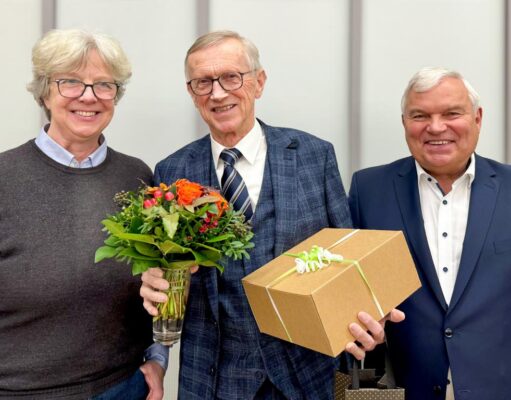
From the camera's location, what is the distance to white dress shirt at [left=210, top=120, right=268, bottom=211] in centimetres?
183

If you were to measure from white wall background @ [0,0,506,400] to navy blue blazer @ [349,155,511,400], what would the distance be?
841mm

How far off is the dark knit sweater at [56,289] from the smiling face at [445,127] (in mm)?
1169

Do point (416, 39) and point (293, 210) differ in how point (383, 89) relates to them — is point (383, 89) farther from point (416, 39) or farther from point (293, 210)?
point (293, 210)

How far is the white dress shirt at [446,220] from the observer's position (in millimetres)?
1868

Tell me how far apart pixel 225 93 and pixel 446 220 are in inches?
36.5

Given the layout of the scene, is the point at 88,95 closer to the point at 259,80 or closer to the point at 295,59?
the point at 259,80

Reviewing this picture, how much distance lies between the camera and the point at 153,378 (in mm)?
1768

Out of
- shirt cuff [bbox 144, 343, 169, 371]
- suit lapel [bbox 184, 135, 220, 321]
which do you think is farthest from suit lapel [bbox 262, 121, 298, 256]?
shirt cuff [bbox 144, 343, 169, 371]

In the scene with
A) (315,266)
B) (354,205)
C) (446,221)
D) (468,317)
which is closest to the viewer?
(315,266)

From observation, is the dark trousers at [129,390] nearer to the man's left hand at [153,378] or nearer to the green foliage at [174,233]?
the man's left hand at [153,378]

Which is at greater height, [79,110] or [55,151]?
[79,110]

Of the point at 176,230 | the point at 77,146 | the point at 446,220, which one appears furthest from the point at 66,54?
the point at 446,220

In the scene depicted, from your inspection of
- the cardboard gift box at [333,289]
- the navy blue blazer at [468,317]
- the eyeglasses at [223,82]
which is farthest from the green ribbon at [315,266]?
the eyeglasses at [223,82]

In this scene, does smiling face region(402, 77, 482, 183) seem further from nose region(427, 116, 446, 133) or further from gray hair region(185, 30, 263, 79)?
gray hair region(185, 30, 263, 79)
